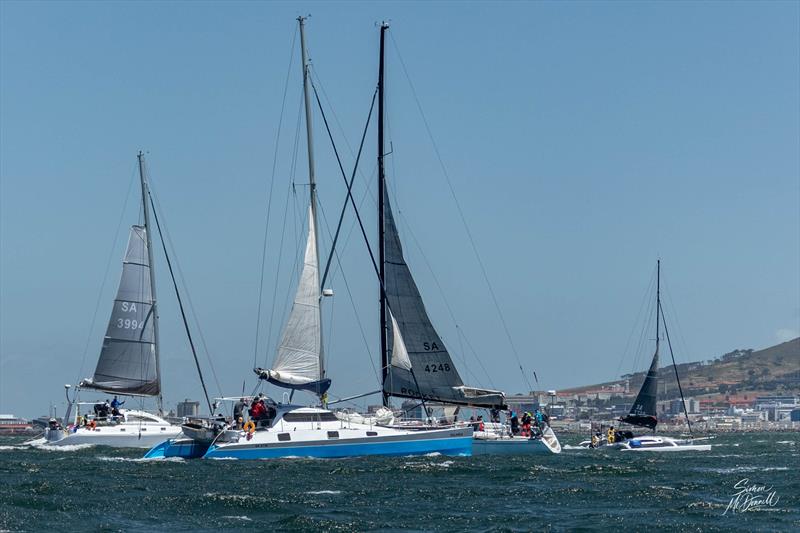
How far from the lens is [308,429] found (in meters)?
51.4

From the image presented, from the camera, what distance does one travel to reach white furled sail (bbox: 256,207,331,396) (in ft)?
173

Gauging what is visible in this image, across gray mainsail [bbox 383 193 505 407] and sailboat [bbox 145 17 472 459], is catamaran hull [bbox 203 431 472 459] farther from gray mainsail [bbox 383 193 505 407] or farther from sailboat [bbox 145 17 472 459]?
gray mainsail [bbox 383 193 505 407]

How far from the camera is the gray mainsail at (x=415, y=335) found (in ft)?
185

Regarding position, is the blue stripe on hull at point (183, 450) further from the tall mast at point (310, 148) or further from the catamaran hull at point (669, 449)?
the catamaran hull at point (669, 449)

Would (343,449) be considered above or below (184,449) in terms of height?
below

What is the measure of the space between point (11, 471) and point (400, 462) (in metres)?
13.7

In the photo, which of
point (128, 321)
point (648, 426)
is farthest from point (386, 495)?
point (648, 426)

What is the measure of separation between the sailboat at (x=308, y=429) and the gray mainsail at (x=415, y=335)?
3.11 metres

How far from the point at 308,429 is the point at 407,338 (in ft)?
23.0

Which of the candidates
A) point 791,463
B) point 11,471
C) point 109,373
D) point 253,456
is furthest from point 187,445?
point 791,463

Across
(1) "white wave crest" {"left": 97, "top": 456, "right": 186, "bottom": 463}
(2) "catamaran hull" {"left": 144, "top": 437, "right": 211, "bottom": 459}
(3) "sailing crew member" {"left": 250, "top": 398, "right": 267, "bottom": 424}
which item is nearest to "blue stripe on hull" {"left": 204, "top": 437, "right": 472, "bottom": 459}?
(2) "catamaran hull" {"left": 144, "top": 437, "right": 211, "bottom": 459}

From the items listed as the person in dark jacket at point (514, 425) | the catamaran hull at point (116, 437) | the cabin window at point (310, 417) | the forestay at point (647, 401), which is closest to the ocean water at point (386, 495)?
the cabin window at point (310, 417)

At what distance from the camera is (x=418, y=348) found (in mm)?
56562

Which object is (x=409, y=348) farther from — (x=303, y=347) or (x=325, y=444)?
(x=325, y=444)
